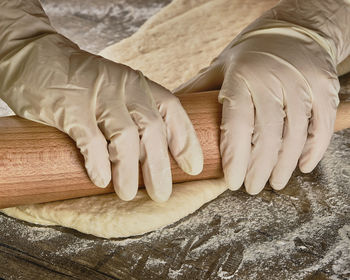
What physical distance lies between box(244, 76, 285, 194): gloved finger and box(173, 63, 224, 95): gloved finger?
28 cm

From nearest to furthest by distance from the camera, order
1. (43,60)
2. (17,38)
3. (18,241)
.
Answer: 1. (18,241)
2. (43,60)
3. (17,38)

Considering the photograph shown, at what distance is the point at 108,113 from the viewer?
163cm

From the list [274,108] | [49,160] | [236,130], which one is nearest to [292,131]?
[274,108]

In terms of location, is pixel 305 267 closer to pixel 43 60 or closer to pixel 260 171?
pixel 260 171

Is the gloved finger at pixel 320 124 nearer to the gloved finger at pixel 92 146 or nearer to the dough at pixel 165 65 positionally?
the dough at pixel 165 65

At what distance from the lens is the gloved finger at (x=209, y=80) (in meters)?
2.02

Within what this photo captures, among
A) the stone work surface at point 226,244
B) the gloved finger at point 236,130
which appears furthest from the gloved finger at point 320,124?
the gloved finger at point 236,130

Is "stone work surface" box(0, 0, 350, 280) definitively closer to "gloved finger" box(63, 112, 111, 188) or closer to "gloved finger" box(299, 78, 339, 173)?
"gloved finger" box(299, 78, 339, 173)

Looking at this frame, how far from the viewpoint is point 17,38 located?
6.31ft

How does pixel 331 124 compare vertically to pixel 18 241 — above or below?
above

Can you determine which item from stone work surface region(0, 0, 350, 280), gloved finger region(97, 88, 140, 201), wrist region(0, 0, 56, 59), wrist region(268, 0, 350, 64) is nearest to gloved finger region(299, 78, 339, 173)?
stone work surface region(0, 0, 350, 280)

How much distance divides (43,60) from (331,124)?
1.06 m

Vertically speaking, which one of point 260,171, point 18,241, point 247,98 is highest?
point 247,98

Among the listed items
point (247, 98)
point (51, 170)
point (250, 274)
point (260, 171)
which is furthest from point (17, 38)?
point (250, 274)
